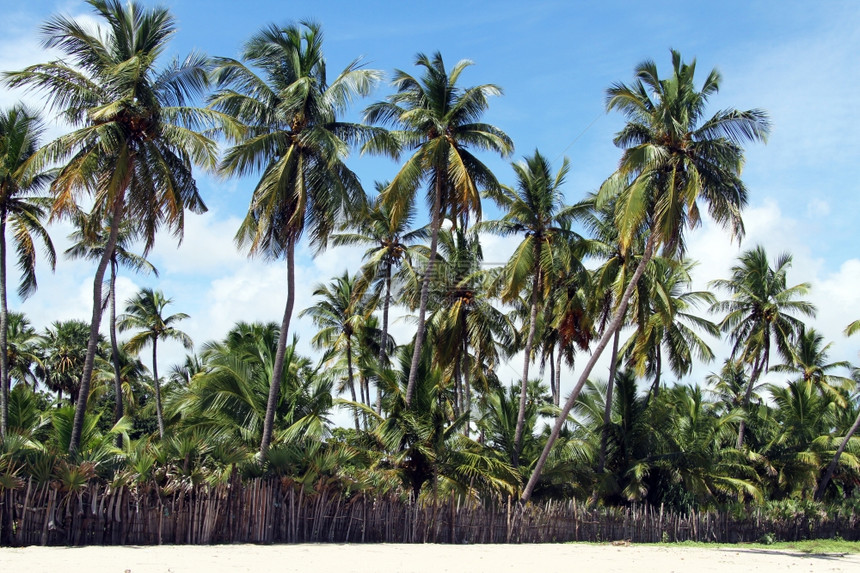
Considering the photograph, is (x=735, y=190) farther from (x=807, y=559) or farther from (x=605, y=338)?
(x=807, y=559)

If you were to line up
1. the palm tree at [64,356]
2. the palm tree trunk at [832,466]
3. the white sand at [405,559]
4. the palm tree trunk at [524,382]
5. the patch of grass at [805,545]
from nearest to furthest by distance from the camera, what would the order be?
the white sand at [405,559] < the palm tree trunk at [524,382] < the patch of grass at [805,545] < the palm tree trunk at [832,466] < the palm tree at [64,356]

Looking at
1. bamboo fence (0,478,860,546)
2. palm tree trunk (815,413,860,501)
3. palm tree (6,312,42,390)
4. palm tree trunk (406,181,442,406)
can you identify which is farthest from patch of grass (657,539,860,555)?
palm tree (6,312,42,390)

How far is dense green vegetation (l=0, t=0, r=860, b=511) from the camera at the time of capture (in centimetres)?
1647

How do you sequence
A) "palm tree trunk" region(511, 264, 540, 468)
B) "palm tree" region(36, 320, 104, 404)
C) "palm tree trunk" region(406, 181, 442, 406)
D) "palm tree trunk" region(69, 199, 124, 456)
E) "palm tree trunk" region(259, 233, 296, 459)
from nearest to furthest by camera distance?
"palm tree trunk" region(69, 199, 124, 456), "palm tree trunk" region(259, 233, 296, 459), "palm tree trunk" region(406, 181, 442, 406), "palm tree trunk" region(511, 264, 540, 468), "palm tree" region(36, 320, 104, 404)

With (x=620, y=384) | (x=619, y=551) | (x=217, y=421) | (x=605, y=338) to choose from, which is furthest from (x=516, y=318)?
(x=217, y=421)

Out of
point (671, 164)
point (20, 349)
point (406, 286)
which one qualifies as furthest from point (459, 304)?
point (20, 349)

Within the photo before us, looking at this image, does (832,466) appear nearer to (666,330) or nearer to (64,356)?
(666,330)

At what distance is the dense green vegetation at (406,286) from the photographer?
1647 centimetres

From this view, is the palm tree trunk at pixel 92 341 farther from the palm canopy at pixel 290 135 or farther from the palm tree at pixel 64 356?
→ the palm tree at pixel 64 356

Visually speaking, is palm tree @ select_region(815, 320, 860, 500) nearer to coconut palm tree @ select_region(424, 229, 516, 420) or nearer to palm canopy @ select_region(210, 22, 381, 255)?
coconut palm tree @ select_region(424, 229, 516, 420)

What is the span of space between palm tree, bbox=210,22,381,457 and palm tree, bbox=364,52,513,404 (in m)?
2.31

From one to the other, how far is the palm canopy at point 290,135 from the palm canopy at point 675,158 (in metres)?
7.23

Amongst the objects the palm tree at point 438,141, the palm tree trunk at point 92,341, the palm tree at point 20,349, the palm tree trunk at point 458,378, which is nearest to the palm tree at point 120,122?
the palm tree trunk at point 92,341

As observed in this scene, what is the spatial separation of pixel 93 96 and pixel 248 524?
30.8 feet
